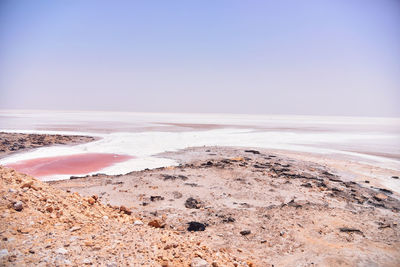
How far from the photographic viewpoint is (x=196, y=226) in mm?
4996

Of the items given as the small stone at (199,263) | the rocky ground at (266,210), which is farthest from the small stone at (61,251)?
the rocky ground at (266,210)

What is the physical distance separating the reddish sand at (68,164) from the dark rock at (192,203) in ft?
17.7

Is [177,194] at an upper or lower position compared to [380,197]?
upper

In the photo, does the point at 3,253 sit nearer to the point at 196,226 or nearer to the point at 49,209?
the point at 49,209

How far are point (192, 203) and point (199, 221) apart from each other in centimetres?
96

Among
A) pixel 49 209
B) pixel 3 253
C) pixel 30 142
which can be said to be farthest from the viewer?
pixel 30 142

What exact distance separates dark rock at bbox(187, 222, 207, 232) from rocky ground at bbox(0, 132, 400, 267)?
2cm

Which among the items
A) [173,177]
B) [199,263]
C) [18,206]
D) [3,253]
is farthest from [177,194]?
[3,253]

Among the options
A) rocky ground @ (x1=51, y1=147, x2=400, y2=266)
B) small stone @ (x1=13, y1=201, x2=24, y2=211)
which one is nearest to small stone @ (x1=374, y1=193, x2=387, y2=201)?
rocky ground @ (x1=51, y1=147, x2=400, y2=266)

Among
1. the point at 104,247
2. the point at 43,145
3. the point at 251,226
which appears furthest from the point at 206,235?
the point at 43,145

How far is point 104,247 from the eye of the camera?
3.34 metres

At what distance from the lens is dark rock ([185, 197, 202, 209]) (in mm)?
6066

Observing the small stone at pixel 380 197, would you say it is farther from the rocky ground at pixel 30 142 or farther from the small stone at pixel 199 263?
the rocky ground at pixel 30 142

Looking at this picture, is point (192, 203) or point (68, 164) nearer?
point (192, 203)
